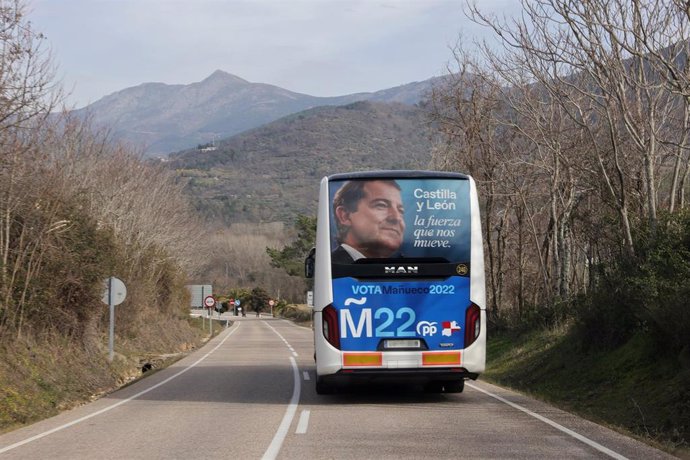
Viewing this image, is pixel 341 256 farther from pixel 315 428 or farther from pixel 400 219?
pixel 315 428

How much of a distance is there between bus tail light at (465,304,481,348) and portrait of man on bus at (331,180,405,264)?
155 cm

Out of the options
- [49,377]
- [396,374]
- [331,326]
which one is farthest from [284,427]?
[49,377]

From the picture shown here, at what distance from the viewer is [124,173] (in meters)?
38.8

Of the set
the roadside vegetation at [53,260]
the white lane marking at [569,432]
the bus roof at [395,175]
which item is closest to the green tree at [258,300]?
the roadside vegetation at [53,260]

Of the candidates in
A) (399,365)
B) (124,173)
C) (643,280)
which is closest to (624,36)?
(643,280)

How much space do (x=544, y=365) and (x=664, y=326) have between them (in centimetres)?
707

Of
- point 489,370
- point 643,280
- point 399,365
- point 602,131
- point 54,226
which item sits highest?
point 602,131

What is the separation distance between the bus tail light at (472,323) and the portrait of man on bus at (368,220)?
155 centimetres

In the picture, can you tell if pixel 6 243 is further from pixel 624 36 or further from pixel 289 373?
pixel 624 36

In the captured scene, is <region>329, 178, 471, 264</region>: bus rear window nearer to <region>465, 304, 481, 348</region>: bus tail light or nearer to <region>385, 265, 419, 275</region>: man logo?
<region>385, 265, 419, 275</region>: man logo

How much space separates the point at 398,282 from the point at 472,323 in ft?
4.68

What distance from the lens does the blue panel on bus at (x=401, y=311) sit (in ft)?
45.6

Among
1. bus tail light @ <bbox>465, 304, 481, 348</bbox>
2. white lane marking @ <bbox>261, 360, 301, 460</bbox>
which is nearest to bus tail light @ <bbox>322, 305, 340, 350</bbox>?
white lane marking @ <bbox>261, 360, 301, 460</bbox>

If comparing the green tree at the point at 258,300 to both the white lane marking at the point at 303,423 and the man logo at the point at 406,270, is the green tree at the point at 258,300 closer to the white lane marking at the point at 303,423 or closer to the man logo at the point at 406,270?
the man logo at the point at 406,270
